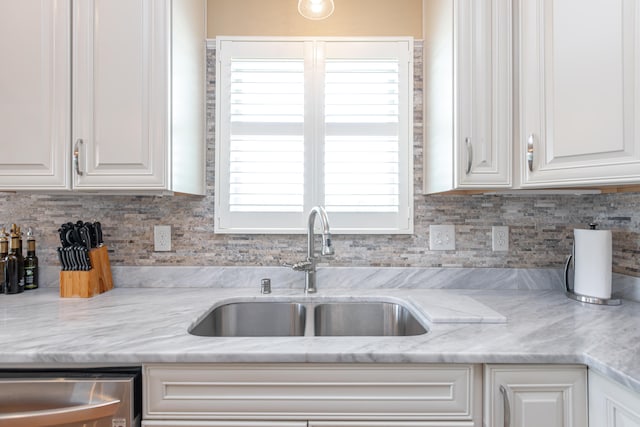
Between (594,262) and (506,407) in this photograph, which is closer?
(506,407)

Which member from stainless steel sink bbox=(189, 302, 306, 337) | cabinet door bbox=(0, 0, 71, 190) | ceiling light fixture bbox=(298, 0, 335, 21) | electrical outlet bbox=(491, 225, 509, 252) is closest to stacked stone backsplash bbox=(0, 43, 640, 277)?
electrical outlet bbox=(491, 225, 509, 252)

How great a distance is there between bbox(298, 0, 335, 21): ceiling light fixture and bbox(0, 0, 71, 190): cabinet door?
0.91 metres

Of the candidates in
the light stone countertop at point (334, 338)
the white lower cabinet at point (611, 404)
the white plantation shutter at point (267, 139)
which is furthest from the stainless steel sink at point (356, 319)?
the white lower cabinet at point (611, 404)

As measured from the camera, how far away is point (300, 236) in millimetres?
1746

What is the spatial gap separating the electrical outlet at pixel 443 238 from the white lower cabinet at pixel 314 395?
0.79m

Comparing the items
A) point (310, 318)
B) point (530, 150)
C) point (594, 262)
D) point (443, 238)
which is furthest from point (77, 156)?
point (594, 262)

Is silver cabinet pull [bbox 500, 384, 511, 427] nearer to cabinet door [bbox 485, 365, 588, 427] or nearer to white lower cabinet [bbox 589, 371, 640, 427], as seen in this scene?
cabinet door [bbox 485, 365, 588, 427]

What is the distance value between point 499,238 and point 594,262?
1.26 feet

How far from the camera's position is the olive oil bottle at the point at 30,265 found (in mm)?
1624

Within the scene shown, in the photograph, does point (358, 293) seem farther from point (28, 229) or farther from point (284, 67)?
point (28, 229)

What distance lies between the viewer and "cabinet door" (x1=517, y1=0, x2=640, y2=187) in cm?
107

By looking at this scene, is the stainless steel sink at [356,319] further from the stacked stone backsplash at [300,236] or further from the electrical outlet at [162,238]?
the electrical outlet at [162,238]

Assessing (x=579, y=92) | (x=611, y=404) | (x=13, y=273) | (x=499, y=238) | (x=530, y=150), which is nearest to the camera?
(x=611, y=404)

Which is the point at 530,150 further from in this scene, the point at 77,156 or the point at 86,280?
the point at 86,280
